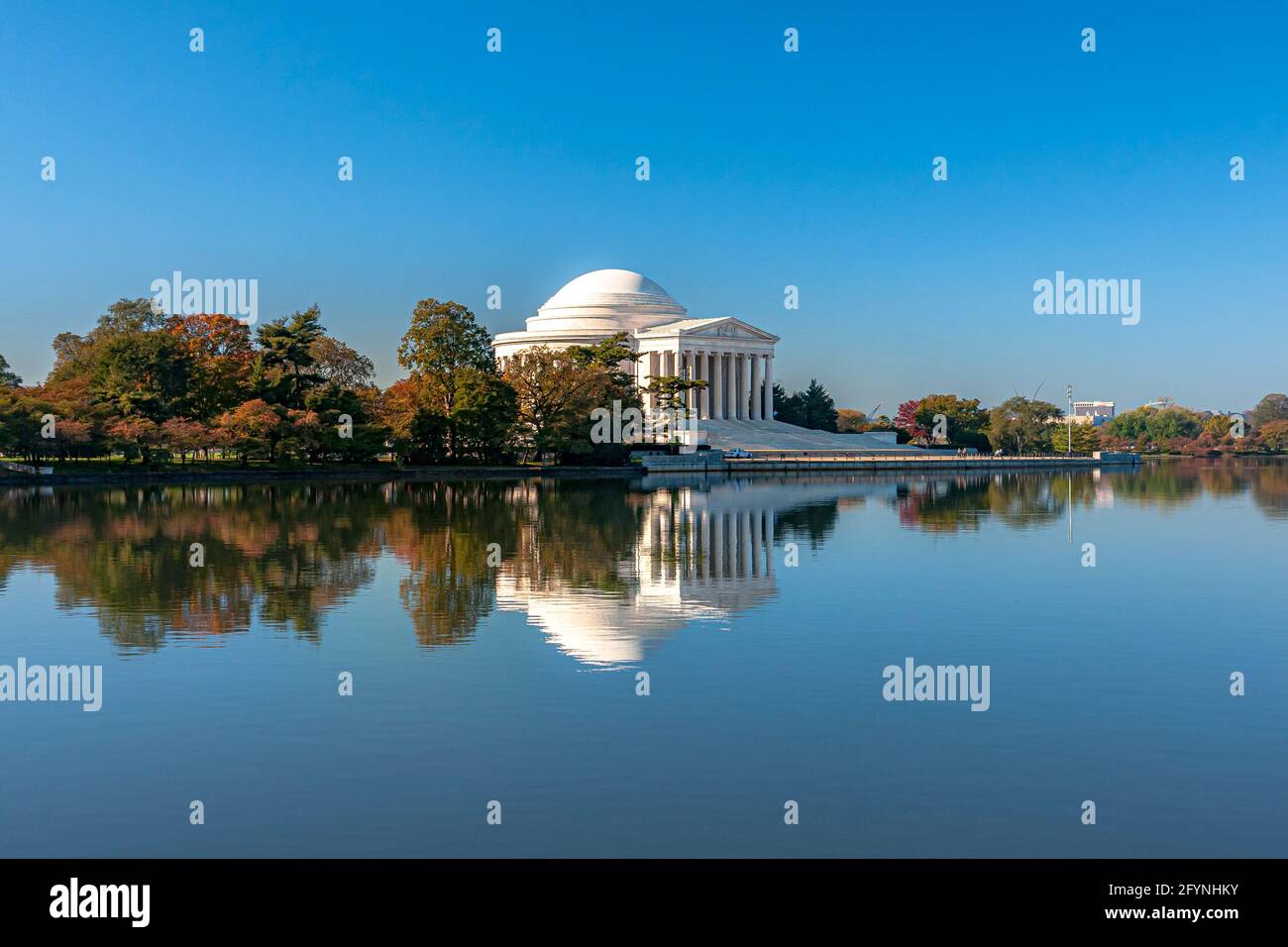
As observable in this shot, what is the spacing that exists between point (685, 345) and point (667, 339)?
1671mm

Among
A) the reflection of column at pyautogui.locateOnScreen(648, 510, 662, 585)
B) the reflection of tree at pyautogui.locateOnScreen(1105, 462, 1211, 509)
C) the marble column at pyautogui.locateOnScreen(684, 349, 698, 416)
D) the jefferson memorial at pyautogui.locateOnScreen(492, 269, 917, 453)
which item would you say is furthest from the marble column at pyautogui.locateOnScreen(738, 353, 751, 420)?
the reflection of column at pyautogui.locateOnScreen(648, 510, 662, 585)

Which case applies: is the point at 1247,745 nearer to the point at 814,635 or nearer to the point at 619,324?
the point at 814,635

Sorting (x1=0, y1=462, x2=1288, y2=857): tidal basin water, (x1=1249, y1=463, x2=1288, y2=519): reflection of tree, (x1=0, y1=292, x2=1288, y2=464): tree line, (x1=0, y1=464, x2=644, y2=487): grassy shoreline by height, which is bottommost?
(x1=0, y1=462, x2=1288, y2=857): tidal basin water

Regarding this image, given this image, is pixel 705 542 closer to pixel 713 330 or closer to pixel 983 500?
pixel 983 500

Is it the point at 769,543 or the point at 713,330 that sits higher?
the point at 713,330

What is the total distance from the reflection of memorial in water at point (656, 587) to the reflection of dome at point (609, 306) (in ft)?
254

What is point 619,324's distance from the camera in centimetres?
11775

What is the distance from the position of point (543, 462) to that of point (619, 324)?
39.2 meters

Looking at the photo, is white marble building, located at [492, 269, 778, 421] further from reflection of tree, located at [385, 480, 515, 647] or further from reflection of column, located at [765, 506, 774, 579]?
reflection of column, located at [765, 506, 774, 579]

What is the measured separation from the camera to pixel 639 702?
12891 mm

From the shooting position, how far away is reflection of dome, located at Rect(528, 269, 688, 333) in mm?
118375

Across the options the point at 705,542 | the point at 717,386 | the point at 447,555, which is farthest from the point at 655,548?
the point at 717,386

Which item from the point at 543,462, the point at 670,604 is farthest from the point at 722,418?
the point at 670,604

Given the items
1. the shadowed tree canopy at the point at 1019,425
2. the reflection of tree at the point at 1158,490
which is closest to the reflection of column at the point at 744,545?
the reflection of tree at the point at 1158,490
